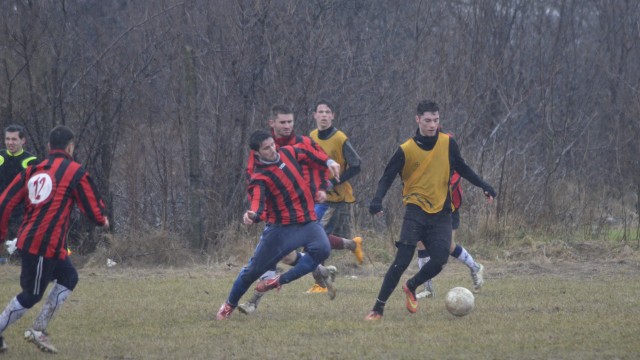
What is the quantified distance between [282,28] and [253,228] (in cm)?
Answer: 377

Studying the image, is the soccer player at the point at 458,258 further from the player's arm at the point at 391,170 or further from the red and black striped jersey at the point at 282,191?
the red and black striped jersey at the point at 282,191

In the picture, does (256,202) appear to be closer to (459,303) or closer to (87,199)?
(87,199)

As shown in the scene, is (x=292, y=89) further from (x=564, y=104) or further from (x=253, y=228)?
(x=564, y=104)

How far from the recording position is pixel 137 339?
25.1 ft

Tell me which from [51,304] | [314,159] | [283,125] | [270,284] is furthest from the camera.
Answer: [283,125]

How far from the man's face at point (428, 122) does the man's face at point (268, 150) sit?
1.33 m

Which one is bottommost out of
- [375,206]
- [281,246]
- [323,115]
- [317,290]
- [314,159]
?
[317,290]

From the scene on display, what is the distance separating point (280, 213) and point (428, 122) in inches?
60.9

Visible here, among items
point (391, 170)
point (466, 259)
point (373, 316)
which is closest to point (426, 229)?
point (391, 170)

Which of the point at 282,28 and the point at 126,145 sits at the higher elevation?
the point at 282,28

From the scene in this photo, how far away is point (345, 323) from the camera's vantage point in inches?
322

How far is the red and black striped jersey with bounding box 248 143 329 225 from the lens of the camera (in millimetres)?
8164

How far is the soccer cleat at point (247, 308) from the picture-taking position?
8.65 m

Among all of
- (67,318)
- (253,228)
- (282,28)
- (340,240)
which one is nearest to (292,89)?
(282,28)
